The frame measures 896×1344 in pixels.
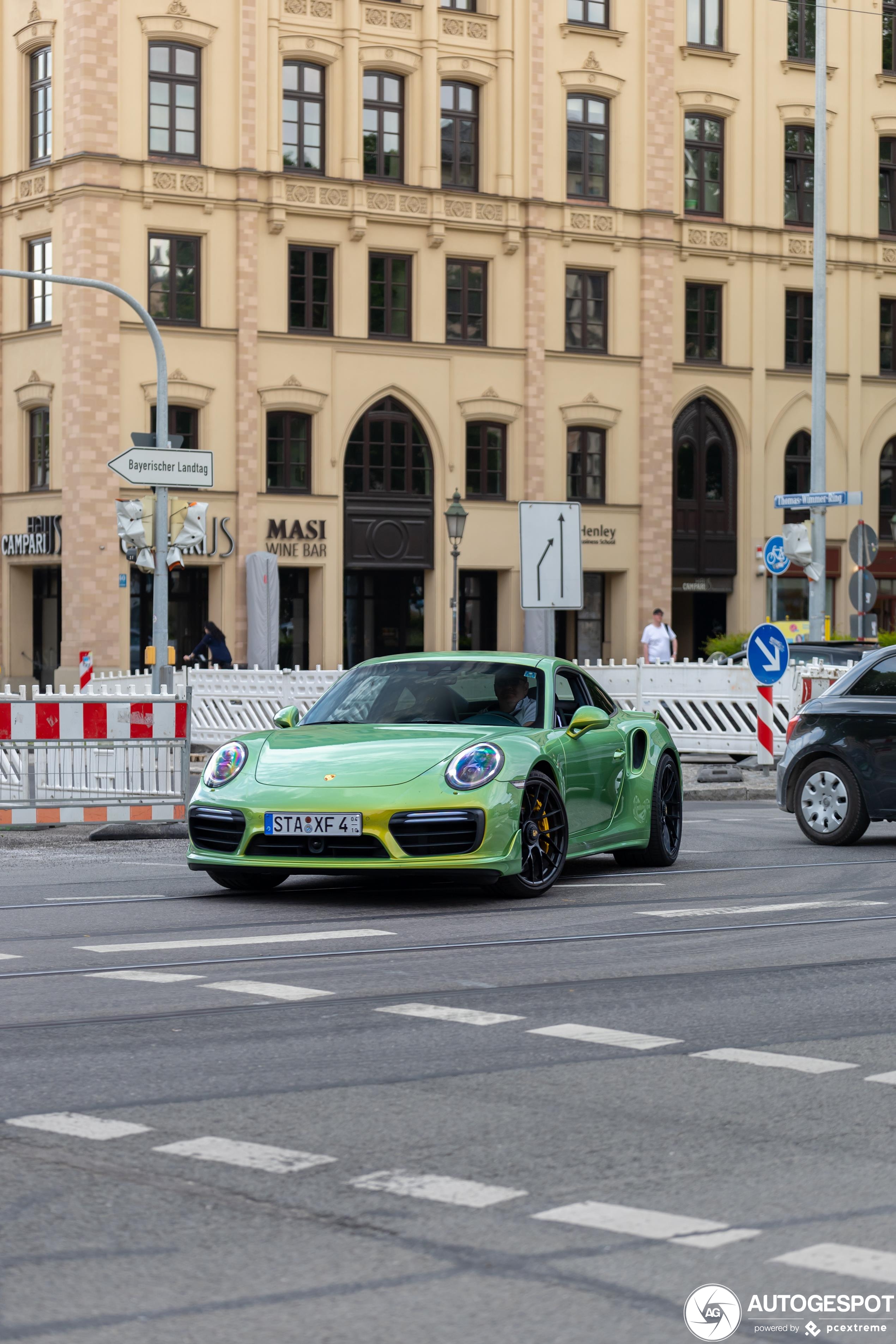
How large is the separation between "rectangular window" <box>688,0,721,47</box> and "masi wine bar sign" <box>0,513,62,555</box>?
2012cm

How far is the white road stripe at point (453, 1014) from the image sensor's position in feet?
24.4

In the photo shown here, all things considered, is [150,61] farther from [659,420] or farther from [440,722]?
[440,722]

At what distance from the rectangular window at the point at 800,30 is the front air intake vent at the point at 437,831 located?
1765 inches

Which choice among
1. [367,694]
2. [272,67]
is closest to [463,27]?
[272,67]

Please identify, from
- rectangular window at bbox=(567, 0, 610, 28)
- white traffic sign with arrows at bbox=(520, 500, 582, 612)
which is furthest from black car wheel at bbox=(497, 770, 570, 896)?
rectangular window at bbox=(567, 0, 610, 28)

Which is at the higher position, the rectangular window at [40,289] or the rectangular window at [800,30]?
the rectangular window at [800,30]

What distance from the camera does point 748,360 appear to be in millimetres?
51250

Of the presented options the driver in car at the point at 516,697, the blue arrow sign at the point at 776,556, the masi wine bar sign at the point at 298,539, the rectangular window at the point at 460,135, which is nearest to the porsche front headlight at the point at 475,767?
the driver in car at the point at 516,697

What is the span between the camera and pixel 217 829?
11.2 metres

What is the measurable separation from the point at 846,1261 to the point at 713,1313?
492mm

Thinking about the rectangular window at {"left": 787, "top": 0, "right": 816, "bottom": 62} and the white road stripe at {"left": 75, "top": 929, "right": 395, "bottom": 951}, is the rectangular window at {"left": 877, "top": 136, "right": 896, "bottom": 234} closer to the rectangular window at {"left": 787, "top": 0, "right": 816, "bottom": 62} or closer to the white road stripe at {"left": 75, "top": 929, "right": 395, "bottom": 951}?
the rectangular window at {"left": 787, "top": 0, "right": 816, "bottom": 62}

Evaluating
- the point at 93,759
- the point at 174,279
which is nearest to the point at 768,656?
the point at 93,759

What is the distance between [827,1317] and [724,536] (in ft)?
156

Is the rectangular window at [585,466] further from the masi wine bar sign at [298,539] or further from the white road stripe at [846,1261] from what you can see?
the white road stripe at [846,1261]
